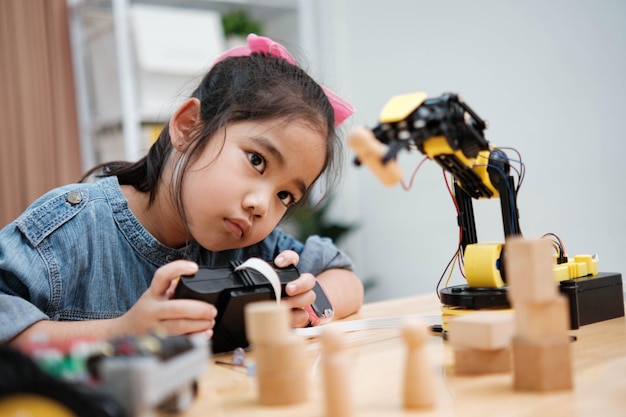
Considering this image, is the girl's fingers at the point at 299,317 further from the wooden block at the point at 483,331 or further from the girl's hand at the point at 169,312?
the wooden block at the point at 483,331

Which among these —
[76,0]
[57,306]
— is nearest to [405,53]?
[76,0]

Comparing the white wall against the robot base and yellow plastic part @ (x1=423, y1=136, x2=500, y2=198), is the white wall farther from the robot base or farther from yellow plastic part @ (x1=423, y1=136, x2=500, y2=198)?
yellow plastic part @ (x1=423, y1=136, x2=500, y2=198)

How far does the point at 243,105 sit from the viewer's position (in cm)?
98

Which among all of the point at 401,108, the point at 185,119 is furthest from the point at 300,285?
the point at 185,119

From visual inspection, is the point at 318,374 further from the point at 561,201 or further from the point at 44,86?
the point at 44,86

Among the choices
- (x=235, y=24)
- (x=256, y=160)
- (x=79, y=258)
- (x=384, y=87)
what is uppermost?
(x=235, y=24)

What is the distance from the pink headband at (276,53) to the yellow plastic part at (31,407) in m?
0.83

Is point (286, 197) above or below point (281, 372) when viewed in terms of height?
above

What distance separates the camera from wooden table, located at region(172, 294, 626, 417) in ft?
1.44

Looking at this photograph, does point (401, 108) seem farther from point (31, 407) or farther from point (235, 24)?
point (235, 24)

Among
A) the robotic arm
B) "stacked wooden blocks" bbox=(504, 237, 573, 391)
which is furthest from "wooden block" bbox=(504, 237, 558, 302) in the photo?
the robotic arm

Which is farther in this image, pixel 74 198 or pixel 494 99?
pixel 494 99

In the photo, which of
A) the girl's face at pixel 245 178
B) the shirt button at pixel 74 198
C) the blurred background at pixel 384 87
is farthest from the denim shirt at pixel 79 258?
the blurred background at pixel 384 87

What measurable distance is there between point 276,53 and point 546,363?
78cm
